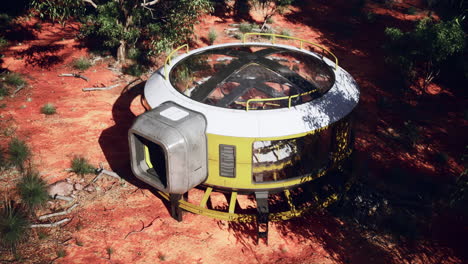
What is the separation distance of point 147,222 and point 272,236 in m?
3.91

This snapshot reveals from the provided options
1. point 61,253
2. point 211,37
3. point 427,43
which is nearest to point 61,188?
point 61,253

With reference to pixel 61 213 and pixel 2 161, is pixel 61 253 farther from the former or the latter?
pixel 2 161

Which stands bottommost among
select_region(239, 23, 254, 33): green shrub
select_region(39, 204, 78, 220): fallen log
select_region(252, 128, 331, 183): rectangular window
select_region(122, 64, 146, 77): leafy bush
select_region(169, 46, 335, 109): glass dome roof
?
select_region(39, 204, 78, 220): fallen log

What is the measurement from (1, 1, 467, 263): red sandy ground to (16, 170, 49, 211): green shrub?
0.83m

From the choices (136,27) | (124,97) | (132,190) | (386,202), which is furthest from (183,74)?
(136,27)

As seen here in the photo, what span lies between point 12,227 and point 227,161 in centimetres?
628

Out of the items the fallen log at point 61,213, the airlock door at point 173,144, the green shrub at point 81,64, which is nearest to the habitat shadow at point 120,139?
the fallen log at point 61,213

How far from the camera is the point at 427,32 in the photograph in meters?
16.8

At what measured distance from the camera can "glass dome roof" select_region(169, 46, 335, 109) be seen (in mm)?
12094

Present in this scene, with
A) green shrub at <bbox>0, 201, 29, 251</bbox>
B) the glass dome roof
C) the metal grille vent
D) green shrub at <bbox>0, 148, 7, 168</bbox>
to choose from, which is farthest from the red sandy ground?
the glass dome roof

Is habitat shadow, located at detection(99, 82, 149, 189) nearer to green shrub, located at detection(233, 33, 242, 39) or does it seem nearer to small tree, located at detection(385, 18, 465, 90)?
green shrub, located at detection(233, 33, 242, 39)

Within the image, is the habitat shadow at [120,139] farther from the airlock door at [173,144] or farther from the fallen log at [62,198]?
the airlock door at [173,144]

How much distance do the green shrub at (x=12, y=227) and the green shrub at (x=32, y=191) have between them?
508 millimetres

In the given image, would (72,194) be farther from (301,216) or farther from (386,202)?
(386,202)
